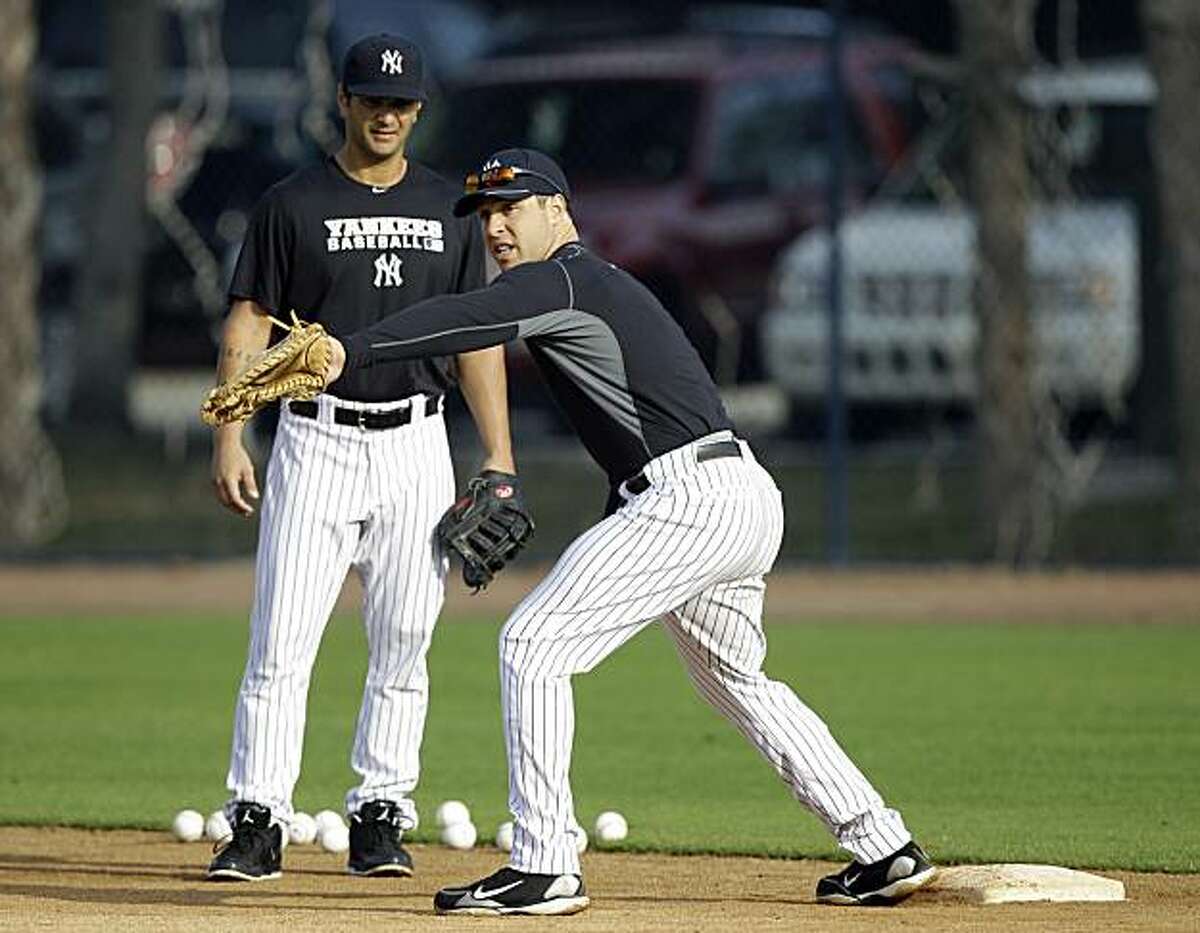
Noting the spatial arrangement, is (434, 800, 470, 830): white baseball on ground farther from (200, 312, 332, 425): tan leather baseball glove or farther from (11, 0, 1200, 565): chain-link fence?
(11, 0, 1200, 565): chain-link fence

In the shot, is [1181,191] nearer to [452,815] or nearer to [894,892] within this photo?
[452,815]

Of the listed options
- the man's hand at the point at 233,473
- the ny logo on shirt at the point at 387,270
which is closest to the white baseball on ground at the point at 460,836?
the man's hand at the point at 233,473

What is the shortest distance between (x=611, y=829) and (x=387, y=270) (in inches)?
68.5

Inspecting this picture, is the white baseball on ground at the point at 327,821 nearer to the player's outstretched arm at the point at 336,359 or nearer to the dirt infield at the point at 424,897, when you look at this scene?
the dirt infield at the point at 424,897

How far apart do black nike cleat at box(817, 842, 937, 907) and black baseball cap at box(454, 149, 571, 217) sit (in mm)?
1739

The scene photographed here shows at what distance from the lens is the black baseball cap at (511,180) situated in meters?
6.76

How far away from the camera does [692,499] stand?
6688mm

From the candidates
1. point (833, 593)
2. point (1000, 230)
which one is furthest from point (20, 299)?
point (1000, 230)

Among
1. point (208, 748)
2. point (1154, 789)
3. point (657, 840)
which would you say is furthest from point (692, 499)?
point (208, 748)

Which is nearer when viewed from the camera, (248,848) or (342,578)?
(248,848)

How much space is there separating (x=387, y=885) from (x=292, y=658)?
0.62m

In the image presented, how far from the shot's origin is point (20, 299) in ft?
55.5

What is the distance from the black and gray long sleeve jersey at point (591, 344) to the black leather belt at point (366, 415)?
732 mm

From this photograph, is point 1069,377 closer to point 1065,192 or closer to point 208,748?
point 1065,192
